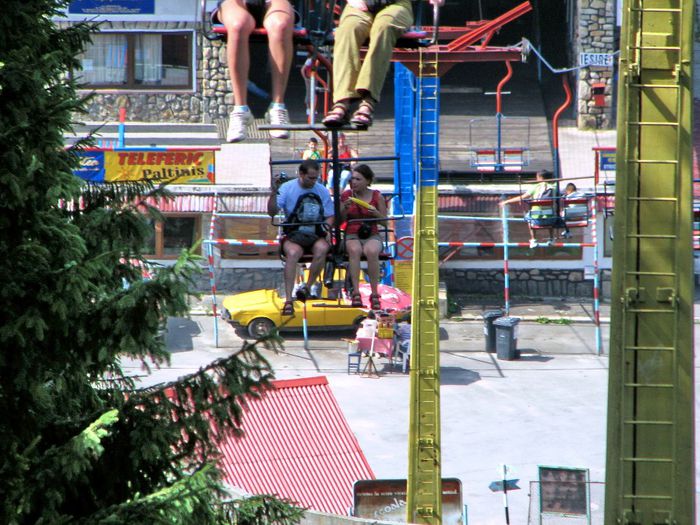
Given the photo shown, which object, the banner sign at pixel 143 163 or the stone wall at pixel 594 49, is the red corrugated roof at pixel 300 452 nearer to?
the banner sign at pixel 143 163

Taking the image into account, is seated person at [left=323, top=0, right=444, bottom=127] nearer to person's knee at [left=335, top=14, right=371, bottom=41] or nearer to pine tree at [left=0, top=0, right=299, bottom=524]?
person's knee at [left=335, top=14, right=371, bottom=41]

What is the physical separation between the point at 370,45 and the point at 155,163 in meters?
15.8

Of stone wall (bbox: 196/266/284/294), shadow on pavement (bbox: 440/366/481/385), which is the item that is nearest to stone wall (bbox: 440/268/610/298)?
stone wall (bbox: 196/266/284/294)

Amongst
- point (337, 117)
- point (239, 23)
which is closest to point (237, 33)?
point (239, 23)

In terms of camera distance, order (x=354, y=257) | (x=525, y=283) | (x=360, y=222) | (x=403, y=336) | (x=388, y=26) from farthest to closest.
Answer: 1. (x=525, y=283)
2. (x=403, y=336)
3. (x=360, y=222)
4. (x=354, y=257)
5. (x=388, y=26)

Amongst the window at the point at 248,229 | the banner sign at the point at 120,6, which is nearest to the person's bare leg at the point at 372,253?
the window at the point at 248,229

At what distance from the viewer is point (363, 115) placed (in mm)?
10406

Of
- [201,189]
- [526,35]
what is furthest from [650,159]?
[526,35]

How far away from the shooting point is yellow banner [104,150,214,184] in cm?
2559

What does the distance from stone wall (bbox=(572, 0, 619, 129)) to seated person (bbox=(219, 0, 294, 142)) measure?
2352 cm

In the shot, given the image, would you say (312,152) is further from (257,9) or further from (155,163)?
(257,9)

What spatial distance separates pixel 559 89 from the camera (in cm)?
3516

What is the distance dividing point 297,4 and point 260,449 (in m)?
5.84

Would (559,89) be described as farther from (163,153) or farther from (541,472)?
(541,472)
